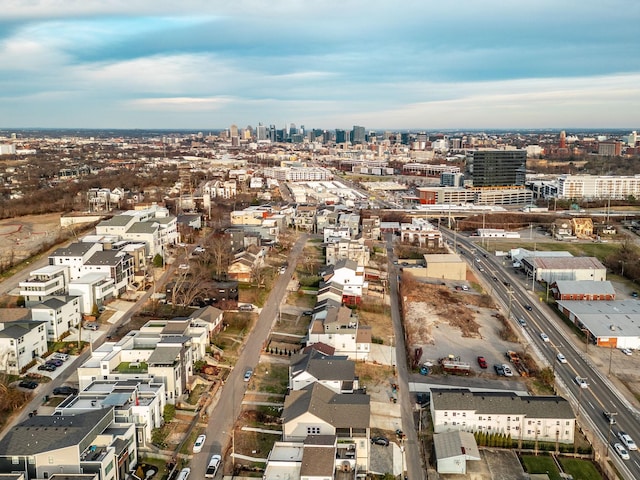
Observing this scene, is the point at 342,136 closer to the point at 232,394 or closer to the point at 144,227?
the point at 144,227

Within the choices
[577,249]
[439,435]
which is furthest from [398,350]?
[577,249]

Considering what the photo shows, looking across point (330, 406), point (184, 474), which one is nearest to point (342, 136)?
point (330, 406)

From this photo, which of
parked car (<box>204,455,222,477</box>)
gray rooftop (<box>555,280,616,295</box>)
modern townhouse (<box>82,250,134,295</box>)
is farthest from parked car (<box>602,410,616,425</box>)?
modern townhouse (<box>82,250,134,295</box>)

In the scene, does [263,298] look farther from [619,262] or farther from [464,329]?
[619,262]

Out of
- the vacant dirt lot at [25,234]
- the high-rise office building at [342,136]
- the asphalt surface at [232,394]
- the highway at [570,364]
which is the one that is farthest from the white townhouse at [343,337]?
the high-rise office building at [342,136]

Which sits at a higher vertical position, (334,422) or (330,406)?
(330,406)

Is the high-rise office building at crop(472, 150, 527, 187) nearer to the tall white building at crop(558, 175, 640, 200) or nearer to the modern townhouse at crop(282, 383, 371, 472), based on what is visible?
the tall white building at crop(558, 175, 640, 200)

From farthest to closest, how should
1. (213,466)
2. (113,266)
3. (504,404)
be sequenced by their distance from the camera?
(113,266) → (504,404) → (213,466)
